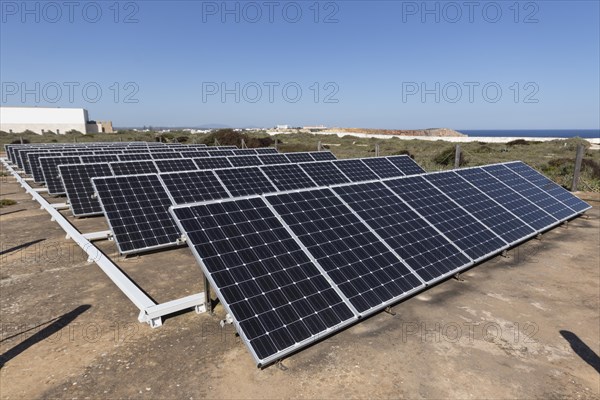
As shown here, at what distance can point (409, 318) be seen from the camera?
804cm

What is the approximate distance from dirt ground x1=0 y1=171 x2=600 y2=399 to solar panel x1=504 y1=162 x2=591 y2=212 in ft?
25.6

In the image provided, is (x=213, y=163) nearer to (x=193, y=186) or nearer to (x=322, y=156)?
(x=193, y=186)

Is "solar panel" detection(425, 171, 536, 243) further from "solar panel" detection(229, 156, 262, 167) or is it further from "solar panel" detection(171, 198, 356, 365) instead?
"solar panel" detection(229, 156, 262, 167)

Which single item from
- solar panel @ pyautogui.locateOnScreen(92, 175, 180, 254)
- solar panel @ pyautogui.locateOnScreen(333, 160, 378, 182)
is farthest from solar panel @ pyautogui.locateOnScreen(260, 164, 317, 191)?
solar panel @ pyautogui.locateOnScreen(92, 175, 180, 254)

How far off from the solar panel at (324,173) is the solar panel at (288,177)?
0.51 meters

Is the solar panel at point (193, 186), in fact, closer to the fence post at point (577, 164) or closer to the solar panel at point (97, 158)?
the solar panel at point (97, 158)

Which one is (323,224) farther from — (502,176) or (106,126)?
(106,126)

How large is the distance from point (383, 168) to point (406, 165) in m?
2.09

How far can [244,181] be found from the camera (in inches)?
633

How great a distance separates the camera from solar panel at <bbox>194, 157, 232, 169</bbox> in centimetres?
2211

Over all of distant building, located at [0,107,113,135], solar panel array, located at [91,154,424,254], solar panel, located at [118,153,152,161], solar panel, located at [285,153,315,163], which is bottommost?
solar panel array, located at [91,154,424,254]

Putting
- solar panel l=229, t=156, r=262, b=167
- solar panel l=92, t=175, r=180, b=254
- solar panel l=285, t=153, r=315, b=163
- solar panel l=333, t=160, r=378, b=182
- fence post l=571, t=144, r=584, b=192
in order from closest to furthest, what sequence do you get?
solar panel l=92, t=175, r=180, b=254, solar panel l=333, t=160, r=378, b=182, fence post l=571, t=144, r=584, b=192, solar panel l=229, t=156, r=262, b=167, solar panel l=285, t=153, r=315, b=163

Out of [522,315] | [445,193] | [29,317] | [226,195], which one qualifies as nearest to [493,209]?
[445,193]

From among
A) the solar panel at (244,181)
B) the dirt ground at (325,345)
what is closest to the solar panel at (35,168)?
the solar panel at (244,181)
